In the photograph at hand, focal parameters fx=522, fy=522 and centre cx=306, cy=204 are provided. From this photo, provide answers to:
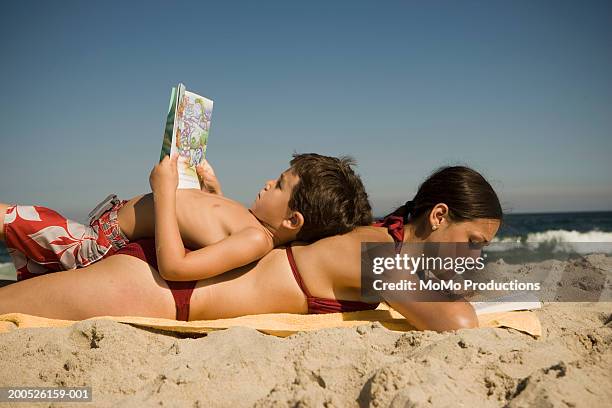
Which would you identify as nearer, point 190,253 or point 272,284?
point 190,253

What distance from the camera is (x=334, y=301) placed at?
3.09m

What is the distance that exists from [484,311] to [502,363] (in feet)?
3.60

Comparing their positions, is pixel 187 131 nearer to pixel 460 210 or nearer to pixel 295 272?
pixel 295 272

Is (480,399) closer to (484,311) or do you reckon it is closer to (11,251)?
(484,311)

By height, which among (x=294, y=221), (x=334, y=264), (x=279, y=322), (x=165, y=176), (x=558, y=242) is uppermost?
(x=165, y=176)

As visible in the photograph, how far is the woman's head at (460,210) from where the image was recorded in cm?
313

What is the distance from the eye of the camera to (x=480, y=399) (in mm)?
1797

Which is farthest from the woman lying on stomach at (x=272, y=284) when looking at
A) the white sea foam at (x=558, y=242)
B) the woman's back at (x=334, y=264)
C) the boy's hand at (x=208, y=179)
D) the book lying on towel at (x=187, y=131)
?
the white sea foam at (x=558, y=242)

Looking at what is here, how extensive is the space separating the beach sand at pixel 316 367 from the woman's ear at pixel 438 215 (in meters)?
0.74

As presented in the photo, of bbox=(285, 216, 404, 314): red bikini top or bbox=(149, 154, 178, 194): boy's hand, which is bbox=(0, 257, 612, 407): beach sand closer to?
bbox=(285, 216, 404, 314): red bikini top

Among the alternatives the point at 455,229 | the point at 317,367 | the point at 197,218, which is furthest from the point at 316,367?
the point at 455,229

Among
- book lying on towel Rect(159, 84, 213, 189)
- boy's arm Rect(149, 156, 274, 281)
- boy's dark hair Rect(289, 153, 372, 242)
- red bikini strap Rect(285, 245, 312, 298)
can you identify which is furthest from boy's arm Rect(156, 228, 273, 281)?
book lying on towel Rect(159, 84, 213, 189)

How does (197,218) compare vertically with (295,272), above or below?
above

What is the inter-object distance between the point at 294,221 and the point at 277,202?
0.15m
